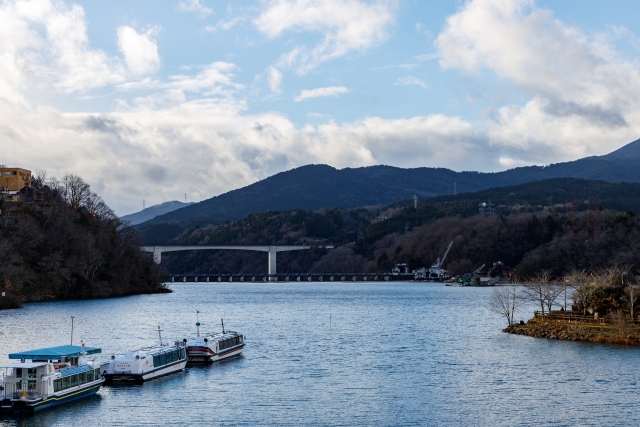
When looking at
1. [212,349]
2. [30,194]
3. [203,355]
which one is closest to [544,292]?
[212,349]

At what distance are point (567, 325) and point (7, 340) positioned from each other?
4160cm

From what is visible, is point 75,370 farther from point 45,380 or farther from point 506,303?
point 506,303

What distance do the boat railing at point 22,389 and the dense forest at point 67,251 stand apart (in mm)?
60848

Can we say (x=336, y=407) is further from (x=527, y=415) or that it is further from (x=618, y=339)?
(x=618, y=339)

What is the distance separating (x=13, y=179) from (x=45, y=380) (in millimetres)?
121238

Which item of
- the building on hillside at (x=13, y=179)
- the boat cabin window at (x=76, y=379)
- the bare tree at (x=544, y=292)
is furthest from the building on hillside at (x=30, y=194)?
the boat cabin window at (x=76, y=379)

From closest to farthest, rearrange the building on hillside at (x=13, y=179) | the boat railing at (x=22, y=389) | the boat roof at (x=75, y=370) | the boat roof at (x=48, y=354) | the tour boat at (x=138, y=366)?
the boat railing at (x=22, y=389), the boat roof at (x=48, y=354), the boat roof at (x=75, y=370), the tour boat at (x=138, y=366), the building on hillside at (x=13, y=179)

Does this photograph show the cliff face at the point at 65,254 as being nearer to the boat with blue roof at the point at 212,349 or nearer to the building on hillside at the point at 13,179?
the building on hillside at the point at 13,179

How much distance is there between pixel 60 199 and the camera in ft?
440

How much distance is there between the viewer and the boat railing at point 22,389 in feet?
118

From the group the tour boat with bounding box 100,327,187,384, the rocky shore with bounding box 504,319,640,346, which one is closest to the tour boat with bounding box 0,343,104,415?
the tour boat with bounding box 100,327,187,384

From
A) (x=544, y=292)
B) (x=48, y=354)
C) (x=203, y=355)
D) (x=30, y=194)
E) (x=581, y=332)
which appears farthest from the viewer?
(x=30, y=194)

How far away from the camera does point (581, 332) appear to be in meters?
59.2

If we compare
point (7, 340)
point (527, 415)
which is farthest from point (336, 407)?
point (7, 340)
